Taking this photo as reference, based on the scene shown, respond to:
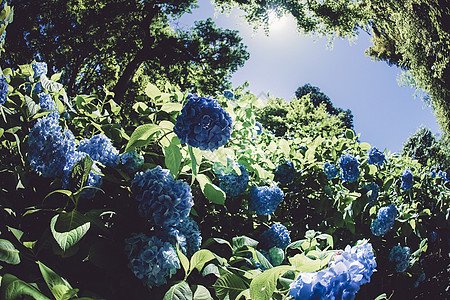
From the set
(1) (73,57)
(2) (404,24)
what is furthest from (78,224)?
(1) (73,57)

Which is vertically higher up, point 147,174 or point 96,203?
point 147,174

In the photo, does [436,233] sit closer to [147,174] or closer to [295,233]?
[295,233]

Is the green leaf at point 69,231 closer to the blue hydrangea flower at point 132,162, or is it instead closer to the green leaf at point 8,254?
the green leaf at point 8,254

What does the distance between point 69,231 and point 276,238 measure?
3.79 feet

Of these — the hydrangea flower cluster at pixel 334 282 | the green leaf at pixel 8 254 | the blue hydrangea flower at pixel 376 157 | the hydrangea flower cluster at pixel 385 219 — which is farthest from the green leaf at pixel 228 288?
the blue hydrangea flower at pixel 376 157

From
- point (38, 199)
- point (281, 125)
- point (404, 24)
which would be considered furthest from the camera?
point (281, 125)

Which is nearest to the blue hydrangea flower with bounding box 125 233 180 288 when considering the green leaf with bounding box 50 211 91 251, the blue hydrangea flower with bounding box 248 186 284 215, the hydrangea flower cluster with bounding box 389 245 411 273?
the green leaf with bounding box 50 211 91 251

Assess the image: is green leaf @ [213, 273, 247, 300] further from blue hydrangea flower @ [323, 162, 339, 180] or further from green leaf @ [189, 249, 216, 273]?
blue hydrangea flower @ [323, 162, 339, 180]

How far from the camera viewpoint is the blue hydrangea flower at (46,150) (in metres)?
0.89

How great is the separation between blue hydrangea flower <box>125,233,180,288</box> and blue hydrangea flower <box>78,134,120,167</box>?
0.34 meters

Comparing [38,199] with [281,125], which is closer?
[38,199]

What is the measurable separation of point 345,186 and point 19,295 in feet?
7.19

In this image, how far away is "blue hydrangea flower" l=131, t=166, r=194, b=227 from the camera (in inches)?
34.9

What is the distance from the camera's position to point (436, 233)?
11.0 feet
